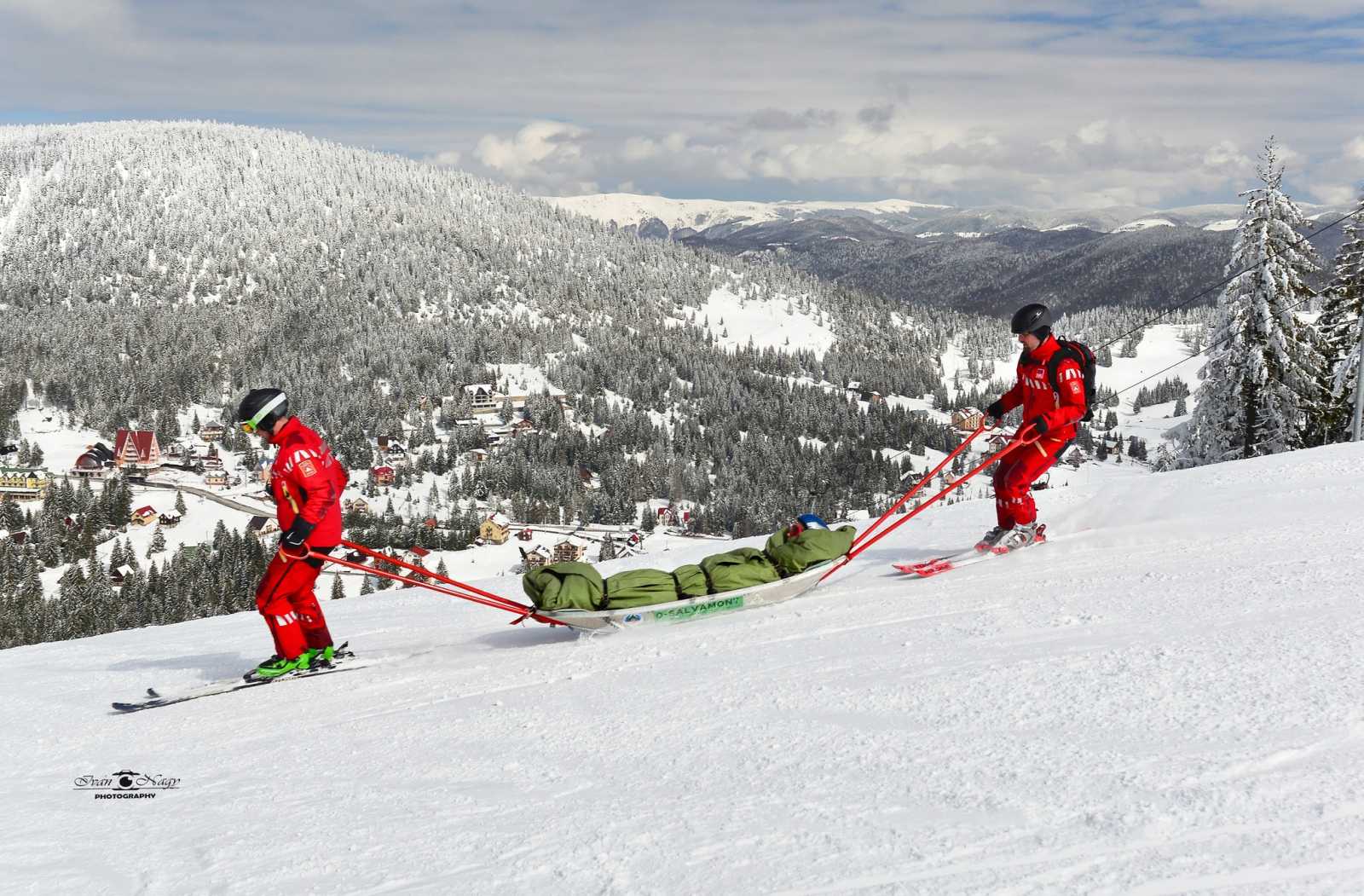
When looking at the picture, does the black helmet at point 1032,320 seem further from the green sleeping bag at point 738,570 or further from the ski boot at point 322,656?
the ski boot at point 322,656

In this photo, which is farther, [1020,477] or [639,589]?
[1020,477]

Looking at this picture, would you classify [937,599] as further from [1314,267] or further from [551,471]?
[551,471]

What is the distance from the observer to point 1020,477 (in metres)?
8.95

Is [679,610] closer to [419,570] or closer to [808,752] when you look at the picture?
[419,570]

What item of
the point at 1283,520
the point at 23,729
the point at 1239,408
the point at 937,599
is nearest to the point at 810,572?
the point at 937,599

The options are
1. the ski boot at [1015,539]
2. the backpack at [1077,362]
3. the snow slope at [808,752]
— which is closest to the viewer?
the snow slope at [808,752]

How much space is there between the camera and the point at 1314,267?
86.9ft

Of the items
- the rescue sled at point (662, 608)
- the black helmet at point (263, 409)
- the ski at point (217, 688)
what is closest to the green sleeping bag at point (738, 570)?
the rescue sled at point (662, 608)

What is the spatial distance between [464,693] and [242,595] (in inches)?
2983

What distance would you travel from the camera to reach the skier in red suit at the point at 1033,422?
863 cm

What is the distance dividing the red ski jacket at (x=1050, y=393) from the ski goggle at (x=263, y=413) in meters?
6.93

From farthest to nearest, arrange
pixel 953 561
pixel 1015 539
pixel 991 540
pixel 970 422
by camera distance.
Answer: pixel 970 422 → pixel 991 540 → pixel 1015 539 → pixel 953 561

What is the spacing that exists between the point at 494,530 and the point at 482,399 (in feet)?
230

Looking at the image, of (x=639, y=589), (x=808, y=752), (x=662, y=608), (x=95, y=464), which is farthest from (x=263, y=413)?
(x=95, y=464)
